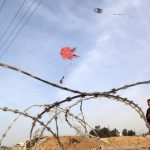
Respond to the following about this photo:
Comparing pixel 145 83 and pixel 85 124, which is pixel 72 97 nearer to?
pixel 145 83

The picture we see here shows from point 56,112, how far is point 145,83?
0.80 m

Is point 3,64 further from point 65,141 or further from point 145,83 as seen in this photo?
point 65,141

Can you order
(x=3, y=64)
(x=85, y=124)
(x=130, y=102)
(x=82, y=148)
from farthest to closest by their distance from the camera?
(x=82, y=148) → (x=85, y=124) → (x=130, y=102) → (x=3, y=64)

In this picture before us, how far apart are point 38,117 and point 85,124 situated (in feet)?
1.25

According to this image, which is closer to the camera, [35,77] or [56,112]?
[35,77]

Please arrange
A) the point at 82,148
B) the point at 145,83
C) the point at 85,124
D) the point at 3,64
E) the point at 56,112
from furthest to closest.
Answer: the point at 82,148
the point at 85,124
the point at 56,112
the point at 145,83
the point at 3,64

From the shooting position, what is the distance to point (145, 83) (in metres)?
1.84

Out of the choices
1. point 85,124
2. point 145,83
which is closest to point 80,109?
point 85,124

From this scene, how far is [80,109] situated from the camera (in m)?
2.53

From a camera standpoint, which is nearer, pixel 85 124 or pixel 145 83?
pixel 145 83

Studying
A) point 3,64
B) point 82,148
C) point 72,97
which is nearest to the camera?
point 3,64

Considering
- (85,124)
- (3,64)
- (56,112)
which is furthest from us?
(85,124)

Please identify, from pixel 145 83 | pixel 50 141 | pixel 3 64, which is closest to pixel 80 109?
pixel 145 83

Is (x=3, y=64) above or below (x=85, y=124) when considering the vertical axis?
above
